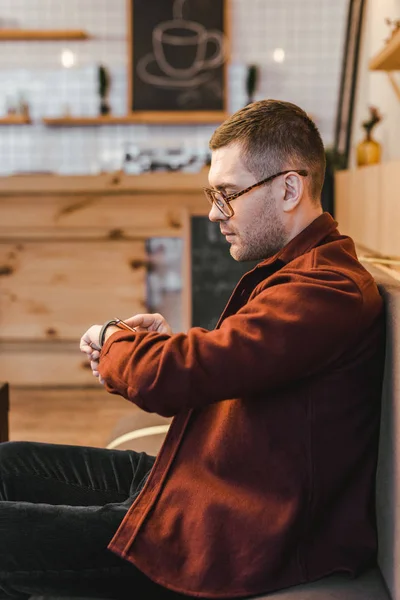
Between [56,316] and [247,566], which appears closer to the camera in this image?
[247,566]

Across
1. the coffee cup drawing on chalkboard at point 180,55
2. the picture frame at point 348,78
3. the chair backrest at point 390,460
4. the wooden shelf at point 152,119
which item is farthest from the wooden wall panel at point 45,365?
the chair backrest at point 390,460

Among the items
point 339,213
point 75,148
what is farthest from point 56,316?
point 75,148

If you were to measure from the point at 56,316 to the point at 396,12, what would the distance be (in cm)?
239

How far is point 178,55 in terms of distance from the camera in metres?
5.69

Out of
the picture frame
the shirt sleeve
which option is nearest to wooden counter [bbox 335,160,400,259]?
the shirt sleeve

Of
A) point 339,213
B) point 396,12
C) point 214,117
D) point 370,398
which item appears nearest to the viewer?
point 370,398

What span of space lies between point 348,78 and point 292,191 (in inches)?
174

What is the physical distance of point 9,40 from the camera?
575 cm

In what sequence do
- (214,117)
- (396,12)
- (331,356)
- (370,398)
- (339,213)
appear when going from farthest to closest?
(214,117) < (339,213) < (396,12) < (370,398) < (331,356)

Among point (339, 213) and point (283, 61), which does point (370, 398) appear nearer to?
point (339, 213)

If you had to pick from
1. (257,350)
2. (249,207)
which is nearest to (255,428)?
(257,350)

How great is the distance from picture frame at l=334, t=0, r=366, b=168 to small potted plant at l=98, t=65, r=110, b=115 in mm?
1718

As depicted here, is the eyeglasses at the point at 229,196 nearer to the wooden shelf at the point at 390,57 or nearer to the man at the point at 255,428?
the man at the point at 255,428

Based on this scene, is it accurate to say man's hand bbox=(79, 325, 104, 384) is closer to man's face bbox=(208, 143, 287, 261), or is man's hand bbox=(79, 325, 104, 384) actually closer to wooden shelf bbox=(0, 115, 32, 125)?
man's face bbox=(208, 143, 287, 261)
